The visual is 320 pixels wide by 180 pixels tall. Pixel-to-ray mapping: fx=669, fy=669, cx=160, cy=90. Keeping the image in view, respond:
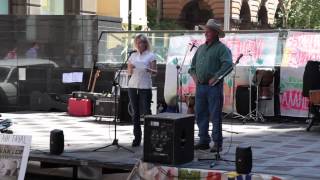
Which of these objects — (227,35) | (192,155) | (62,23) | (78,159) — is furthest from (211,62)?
(62,23)

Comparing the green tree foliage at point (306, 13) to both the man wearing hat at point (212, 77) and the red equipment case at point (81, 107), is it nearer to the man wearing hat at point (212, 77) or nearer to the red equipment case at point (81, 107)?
the red equipment case at point (81, 107)

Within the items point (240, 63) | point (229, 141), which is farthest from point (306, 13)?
point (229, 141)

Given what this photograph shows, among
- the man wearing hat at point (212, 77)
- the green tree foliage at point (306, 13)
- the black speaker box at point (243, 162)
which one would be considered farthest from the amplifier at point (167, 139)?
the green tree foliage at point (306, 13)

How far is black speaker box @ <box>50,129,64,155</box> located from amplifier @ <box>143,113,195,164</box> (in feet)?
4.67

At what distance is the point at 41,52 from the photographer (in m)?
16.8

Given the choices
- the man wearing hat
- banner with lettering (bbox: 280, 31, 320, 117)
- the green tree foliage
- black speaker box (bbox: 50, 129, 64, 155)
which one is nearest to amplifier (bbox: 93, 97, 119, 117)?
banner with lettering (bbox: 280, 31, 320, 117)

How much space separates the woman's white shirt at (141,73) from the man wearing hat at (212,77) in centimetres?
84

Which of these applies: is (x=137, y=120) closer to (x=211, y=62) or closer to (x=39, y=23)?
(x=211, y=62)

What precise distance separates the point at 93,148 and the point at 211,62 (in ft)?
7.63

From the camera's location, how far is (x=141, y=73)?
995cm

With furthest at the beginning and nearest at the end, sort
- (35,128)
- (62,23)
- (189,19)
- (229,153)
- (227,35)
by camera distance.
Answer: (189,19), (62,23), (227,35), (35,128), (229,153)

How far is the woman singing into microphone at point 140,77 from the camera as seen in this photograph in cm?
992

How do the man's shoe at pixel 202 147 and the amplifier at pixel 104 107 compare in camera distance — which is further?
the amplifier at pixel 104 107

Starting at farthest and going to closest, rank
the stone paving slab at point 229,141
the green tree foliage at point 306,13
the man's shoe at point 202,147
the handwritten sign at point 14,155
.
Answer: the green tree foliage at point 306,13
the man's shoe at point 202,147
the stone paving slab at point 229,141
the handwritten sign at point 14,155
